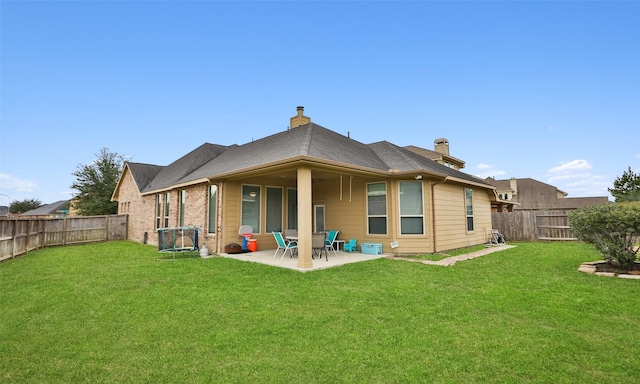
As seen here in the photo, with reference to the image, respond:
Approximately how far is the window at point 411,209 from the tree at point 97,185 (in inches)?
968

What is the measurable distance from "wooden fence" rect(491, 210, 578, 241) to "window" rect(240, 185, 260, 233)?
12.6 m

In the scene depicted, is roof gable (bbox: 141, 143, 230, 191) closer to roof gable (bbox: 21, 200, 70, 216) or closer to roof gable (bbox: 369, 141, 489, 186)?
roof gable (bbox: 369, 141, 489, 186)

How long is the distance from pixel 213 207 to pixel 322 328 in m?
8.06

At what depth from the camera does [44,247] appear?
43.4 ft

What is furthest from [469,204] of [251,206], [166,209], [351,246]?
[166,209]

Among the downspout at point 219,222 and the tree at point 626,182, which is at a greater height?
the tree at point 626,182

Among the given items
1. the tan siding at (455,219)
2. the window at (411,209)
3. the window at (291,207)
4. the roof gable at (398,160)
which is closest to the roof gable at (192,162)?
the window at (291,207)

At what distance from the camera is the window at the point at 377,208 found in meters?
9.59

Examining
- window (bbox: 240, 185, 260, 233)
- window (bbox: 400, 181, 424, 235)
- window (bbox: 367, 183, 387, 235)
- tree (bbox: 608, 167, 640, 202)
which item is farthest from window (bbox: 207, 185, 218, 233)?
tree (bbox: 608, 167, 640, 202)

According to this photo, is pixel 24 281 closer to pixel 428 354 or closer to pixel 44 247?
pixel 428 354

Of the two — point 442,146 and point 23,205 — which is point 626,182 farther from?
point 23,205

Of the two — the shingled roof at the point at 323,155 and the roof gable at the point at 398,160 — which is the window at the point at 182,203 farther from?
the roof gable at the point at 398,160

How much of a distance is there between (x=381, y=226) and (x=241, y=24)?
1042cm

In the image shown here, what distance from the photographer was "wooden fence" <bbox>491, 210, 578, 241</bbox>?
45.9ft
